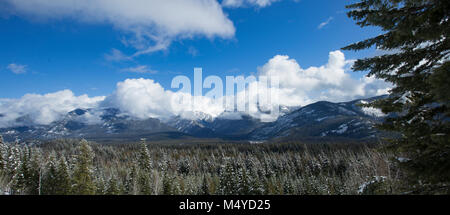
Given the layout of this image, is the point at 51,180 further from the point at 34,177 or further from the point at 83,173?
the point at 34,177

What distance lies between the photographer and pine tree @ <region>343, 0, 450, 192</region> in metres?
5.08

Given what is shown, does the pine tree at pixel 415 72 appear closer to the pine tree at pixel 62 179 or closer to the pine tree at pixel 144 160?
the pine tree at pixel 144 160

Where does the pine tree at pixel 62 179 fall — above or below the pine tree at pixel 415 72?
below

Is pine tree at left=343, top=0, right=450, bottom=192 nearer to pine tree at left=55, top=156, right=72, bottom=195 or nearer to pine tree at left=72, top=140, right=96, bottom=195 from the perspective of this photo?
pine tree at left=72, top=140, right=96, bottom=195

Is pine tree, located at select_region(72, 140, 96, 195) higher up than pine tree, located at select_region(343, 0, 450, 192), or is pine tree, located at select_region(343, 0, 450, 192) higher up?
pine tree, located at select_region(343, 0, 450, 192)

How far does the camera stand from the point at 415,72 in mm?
6555

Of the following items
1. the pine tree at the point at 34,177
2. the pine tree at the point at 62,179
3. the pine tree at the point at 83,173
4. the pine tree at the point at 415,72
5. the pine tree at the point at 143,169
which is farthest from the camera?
the pine tree at the point at 34,177

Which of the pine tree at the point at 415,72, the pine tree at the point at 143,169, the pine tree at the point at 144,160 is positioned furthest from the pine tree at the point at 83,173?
the pine tree at the point at 415,72

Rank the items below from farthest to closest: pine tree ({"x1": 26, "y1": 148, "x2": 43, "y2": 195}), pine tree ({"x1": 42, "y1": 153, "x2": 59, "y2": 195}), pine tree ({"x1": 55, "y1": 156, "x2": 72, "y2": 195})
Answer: pine tree ({"x1": 26, "y1": 148, "x2": 43, "y2": 195})
pine tree ({"x1": 42, "y1": 153, "x2": 59, "y2": 195})
pine tree ({"x1": 55, "y1": 156, "x2": 72, "y2": 195})

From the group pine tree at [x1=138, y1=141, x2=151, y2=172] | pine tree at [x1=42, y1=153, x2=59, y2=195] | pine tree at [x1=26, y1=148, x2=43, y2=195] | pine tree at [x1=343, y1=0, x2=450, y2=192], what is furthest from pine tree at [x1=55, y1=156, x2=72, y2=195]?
pine tree at [x1=343, y1=0, x2=450, y2=192]

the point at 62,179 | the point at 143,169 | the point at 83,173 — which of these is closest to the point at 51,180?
the point at 62,179

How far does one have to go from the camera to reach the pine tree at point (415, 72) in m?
5.08
